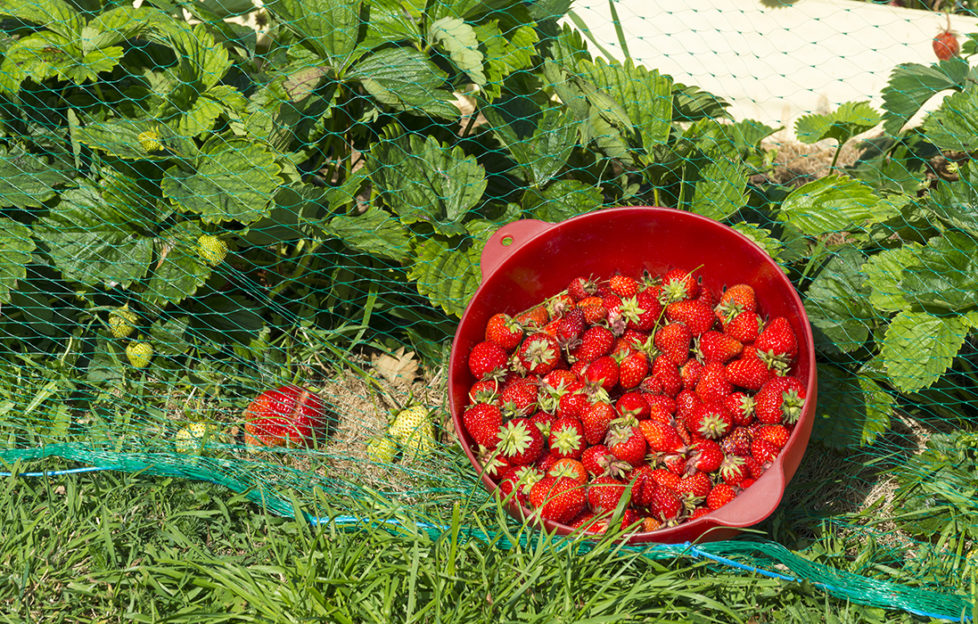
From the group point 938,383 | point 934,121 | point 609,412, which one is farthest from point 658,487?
point 934,121

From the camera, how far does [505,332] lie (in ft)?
6.09

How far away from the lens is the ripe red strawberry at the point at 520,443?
1688mm

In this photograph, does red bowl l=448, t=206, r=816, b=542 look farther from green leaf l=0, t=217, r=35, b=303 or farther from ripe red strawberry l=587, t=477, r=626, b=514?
green leaf l=0, t=217, r=35, b=303

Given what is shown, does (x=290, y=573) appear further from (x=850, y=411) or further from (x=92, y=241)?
(x=850, y=411)

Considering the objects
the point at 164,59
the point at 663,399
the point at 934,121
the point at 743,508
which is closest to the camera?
the point at 743,508

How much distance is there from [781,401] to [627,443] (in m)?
0.32

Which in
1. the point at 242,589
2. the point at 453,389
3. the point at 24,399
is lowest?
the point at 24,399

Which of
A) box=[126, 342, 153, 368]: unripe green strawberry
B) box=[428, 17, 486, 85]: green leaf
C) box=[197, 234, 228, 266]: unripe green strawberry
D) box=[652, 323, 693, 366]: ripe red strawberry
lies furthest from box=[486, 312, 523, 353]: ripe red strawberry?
box=[126, 342, 153, 368]: unripe green strawberry

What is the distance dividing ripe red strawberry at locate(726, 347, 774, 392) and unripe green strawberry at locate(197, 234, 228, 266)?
3.90 ft

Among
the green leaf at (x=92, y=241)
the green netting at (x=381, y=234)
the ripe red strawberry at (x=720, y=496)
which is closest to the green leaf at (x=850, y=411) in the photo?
the green netting at (x=381, y=234)

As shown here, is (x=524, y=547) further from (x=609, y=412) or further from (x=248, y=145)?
(x=248, y=145)

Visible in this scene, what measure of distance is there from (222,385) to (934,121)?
6.02ft

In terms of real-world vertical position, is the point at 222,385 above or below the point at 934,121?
below

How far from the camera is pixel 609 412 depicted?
5.58 ft
